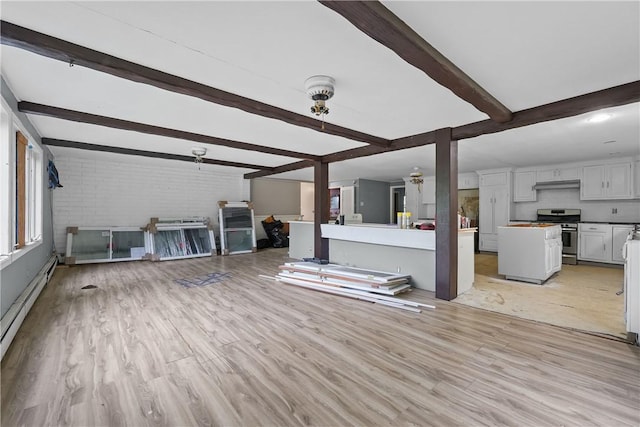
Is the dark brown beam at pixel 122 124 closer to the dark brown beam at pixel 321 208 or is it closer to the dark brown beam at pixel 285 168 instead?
the dark brown beam at pixel 321 208

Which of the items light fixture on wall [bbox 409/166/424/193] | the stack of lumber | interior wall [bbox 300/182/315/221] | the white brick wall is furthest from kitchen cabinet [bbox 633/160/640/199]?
the white brick wall

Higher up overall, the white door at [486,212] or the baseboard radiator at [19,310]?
the white door at [486,212]

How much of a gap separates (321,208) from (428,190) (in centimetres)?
438

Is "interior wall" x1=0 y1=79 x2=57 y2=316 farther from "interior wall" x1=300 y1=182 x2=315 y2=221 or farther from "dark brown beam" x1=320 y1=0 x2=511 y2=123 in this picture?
"interior wall" x1=300 y1=182 x2=315 y2=221

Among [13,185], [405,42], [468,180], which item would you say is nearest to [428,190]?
[468,180]

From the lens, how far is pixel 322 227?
582cm

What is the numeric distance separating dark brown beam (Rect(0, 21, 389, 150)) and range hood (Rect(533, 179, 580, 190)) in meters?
6.55

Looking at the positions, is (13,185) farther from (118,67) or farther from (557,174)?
(557,174)

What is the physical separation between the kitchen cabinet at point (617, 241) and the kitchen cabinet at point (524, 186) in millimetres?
1611

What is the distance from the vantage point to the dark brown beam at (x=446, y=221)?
377cm

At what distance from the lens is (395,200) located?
10672mm

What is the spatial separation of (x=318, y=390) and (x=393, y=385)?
49 centimetres

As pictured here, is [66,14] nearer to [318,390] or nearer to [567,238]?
[318,390]

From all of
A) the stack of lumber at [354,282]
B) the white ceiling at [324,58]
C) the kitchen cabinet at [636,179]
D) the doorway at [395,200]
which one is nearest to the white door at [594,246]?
the kitchen cabinet at [636,179]
